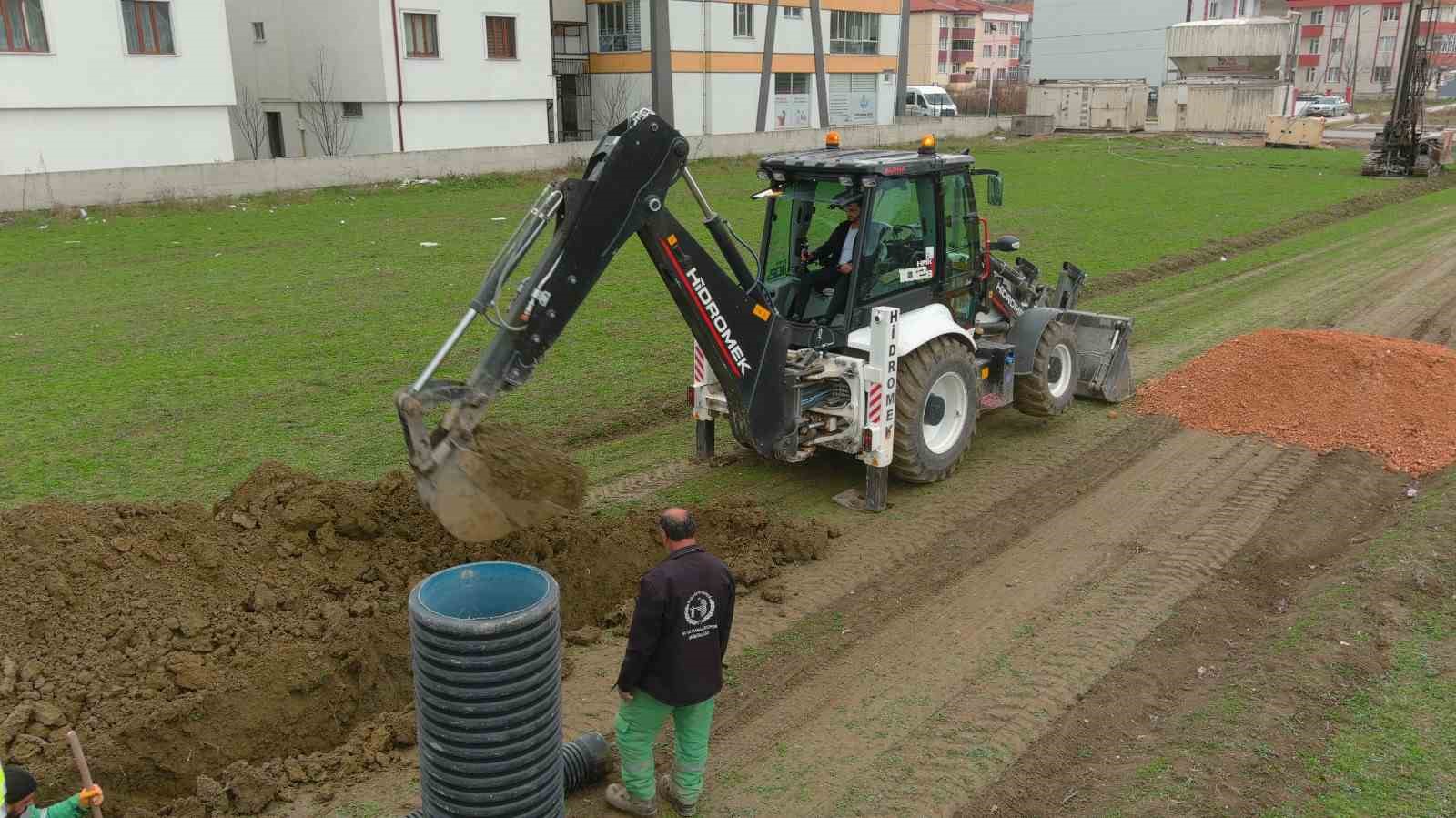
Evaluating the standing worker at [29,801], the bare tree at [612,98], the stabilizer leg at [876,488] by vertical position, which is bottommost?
the stabilizer leg at [876,488]

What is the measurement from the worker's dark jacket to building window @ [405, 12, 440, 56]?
107 ft

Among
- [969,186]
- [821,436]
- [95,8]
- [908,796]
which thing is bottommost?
[908,796]

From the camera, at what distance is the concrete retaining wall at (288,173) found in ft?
78.1

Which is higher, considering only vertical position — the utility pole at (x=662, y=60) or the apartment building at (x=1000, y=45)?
the apartment building at (x=1000, y=45)

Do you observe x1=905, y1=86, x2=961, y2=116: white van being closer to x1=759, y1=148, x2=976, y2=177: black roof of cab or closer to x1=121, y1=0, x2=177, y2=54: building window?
x1=121, y1=0, x2=177, y2=54: building window

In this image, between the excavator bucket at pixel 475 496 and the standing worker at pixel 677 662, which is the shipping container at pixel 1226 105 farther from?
the standing worker at pixel 677 662

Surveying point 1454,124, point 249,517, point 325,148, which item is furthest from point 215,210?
point 1454,124

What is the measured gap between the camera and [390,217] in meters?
25.0

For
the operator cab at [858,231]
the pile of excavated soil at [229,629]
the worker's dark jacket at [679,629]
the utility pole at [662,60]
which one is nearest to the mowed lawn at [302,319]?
the pile of excavated soil at [229,629]

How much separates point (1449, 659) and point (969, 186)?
5174 millimetres

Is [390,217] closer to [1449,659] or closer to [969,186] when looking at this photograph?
[969,186]

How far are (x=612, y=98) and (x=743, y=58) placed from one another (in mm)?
5718

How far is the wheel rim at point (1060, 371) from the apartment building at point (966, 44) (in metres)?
76.5

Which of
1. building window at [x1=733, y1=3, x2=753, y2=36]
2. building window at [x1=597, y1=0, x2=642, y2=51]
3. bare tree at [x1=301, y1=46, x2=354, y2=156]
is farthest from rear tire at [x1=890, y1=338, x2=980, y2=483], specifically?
building window at [x1=733, y1=3, x2=753, y2=36]
